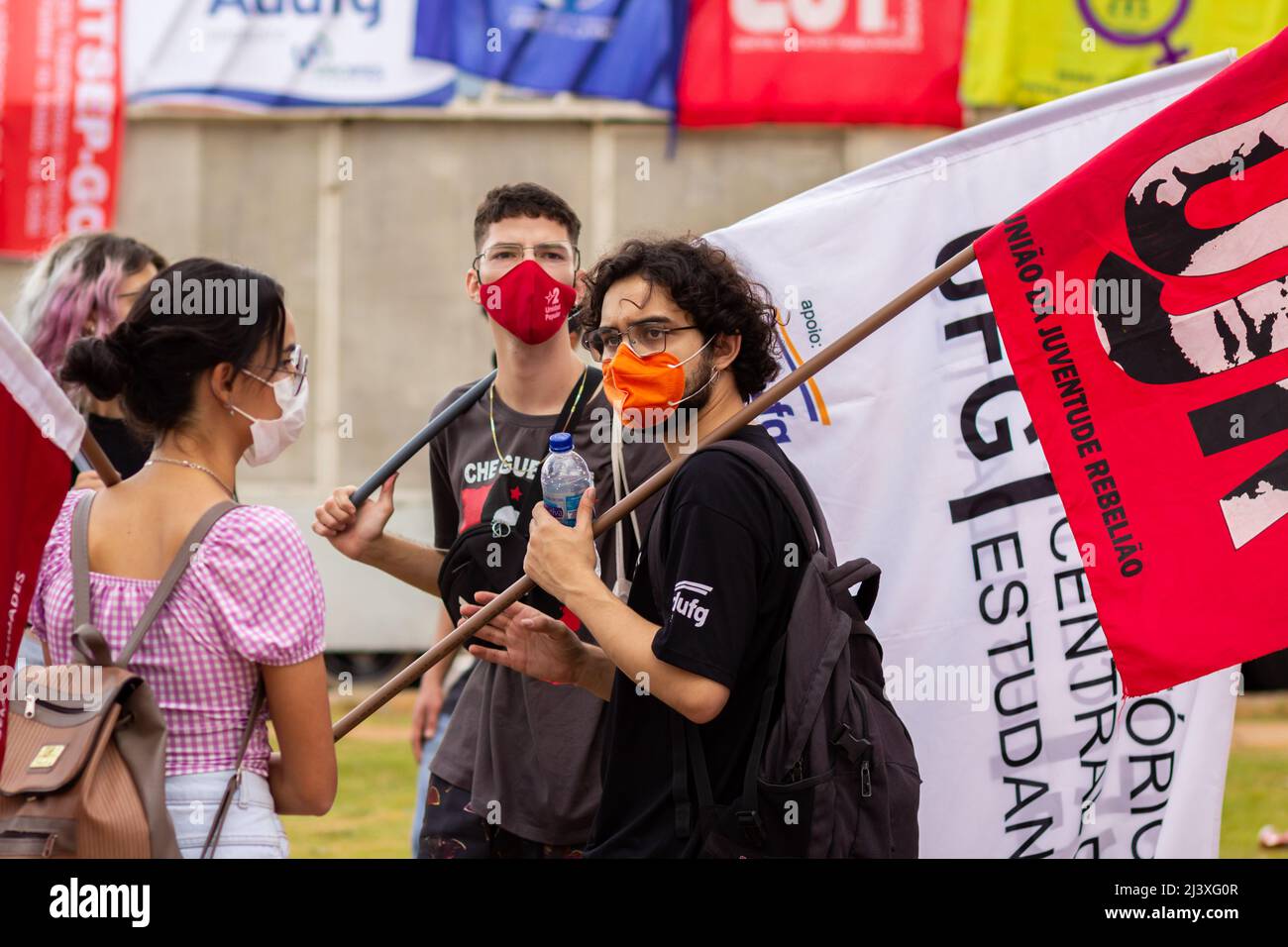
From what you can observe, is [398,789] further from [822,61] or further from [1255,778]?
[822,61]

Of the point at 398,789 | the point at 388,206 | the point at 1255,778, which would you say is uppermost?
→ the point at 388,206

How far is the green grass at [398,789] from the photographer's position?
25.9 ft

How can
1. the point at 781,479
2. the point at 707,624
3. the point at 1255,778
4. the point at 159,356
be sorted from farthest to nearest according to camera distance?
the point at 1255,778
the point at 159,356
the point at 781,479
the point at 707,624

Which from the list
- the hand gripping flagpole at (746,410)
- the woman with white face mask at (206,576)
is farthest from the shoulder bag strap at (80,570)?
the hand gripping flagpole at (746,410)

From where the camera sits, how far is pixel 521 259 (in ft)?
13.8

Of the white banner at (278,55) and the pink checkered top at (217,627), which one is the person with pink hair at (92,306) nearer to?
the pink checkered top at (217,627)

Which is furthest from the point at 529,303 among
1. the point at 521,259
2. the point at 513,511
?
the point at 513,511

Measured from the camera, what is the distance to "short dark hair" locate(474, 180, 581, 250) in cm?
424

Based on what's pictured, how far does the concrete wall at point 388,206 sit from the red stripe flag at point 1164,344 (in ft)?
28.9

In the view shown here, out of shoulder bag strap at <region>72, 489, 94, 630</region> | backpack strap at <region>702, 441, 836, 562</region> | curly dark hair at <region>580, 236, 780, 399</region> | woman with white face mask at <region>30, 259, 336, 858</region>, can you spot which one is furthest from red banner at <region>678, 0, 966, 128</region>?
shoulder bag strap at <region>72, 489, 94, 630</region>

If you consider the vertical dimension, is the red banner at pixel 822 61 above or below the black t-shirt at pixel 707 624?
above

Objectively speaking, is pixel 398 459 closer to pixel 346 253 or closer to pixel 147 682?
pixel 147 682

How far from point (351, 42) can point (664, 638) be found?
10.0m

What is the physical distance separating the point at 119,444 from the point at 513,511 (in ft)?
4.40
